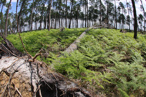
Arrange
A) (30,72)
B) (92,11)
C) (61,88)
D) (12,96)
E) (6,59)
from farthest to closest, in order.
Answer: (92,11), (6,59), (30,72), (61,88), (12,96)

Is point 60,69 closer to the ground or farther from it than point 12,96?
closer to the ground

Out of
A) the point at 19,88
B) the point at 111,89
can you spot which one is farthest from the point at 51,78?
the point at 111,89

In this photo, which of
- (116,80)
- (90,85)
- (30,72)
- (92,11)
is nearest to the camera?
(30,72)

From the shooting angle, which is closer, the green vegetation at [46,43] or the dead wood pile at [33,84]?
the dead wood pile at [33,84]

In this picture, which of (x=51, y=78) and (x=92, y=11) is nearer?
(x=51, y=78)

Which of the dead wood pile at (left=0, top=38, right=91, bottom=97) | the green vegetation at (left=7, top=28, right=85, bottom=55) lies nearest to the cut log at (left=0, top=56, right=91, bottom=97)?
the dead wood pile at (left=0, top=38, right=91, bottom=97)

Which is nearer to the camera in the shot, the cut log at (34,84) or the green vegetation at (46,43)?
the cut log at (34,84)

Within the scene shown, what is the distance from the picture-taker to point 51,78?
1629 mm

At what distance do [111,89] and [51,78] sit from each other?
5.87 ft

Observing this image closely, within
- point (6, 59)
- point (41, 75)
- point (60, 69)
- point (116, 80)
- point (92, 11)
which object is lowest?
point (116, 80)

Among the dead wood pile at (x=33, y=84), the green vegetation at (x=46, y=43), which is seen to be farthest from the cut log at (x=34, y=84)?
the green vegetation at (x=46, y=43)

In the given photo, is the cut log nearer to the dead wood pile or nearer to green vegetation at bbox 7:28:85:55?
the dead wood pile

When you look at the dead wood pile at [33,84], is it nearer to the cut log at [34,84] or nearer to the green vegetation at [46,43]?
the cut log at [34,84]

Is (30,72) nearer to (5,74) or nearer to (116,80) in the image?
(5,74)
